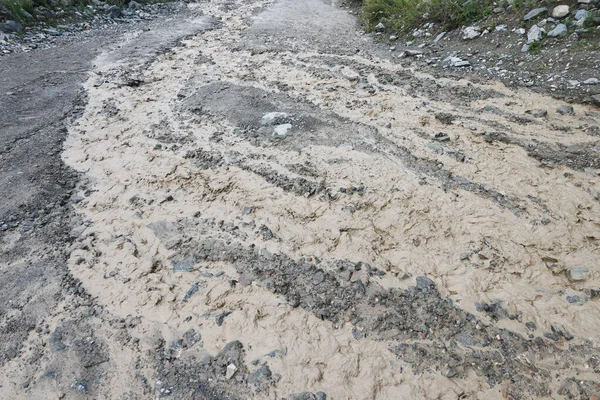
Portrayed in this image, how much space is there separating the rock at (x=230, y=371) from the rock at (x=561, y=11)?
7.49 metres

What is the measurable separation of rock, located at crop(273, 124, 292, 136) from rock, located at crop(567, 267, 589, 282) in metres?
3.38

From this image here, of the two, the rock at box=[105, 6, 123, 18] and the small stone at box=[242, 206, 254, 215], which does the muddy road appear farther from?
the rock at box=[105, 6, 123, 18]

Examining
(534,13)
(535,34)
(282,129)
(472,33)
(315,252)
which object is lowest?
(315,252)

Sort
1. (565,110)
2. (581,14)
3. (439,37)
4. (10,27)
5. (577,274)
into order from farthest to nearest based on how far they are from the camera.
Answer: (10,27) → (439,37) → (581,14) → (565,110) → (577,274)

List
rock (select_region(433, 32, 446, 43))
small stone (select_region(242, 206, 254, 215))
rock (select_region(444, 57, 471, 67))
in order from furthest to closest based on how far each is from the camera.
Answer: rock (select_region(433, 32, 446, 43)), rock (select_region(444, 57, 471, 67)), small stone (select_region(242, 206, 254, 215))

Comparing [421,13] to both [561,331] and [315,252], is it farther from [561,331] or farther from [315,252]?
[561,331]

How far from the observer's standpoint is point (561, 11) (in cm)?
619

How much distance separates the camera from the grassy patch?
7371 millimetres

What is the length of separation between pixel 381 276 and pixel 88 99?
556cm

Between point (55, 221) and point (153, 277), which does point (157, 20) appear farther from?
point (153, 277)

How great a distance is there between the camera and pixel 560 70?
557 centimetres

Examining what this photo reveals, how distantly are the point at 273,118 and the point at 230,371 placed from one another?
3538 millimetres

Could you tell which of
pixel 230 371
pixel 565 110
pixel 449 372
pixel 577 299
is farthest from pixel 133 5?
pixel 577 299

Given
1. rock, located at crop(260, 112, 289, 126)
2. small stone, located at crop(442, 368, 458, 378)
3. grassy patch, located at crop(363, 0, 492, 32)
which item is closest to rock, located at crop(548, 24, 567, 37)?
grassy patch, located at crop(363, 0, 492, 32)
